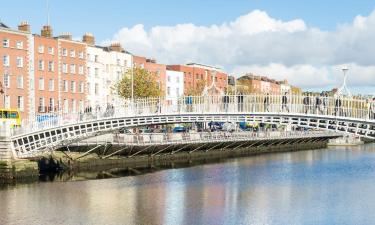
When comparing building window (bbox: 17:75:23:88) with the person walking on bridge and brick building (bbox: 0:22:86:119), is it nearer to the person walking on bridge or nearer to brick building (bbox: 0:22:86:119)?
brick building (bbox: 0:22:86:119)

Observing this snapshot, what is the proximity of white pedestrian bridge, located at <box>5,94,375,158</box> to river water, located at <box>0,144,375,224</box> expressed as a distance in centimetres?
350

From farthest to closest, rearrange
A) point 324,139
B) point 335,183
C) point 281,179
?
1. point 324,139
2. point 281,179
3. point 335,183

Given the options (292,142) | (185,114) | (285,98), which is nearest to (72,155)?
(185,114)

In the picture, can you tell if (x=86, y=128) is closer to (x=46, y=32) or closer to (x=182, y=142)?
(x=182, y=142)

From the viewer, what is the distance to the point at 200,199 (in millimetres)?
33438

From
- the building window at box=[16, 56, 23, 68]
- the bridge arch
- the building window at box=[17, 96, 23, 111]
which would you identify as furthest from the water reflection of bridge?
the building window at box=[16, 56, 23, 68]

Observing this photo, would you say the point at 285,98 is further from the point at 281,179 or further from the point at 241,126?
the point at 241,126

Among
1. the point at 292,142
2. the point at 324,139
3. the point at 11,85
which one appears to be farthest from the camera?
the point at 324,139

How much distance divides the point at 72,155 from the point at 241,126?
156 ft

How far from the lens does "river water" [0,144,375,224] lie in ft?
93.4

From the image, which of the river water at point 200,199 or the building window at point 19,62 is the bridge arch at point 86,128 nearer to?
the river water at point 200,199

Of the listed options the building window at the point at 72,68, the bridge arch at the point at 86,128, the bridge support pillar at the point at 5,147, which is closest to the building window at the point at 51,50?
the building window at the point at 72,68

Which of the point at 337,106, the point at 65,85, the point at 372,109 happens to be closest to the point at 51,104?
the point at 65,85

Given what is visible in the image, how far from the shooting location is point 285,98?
111ft
